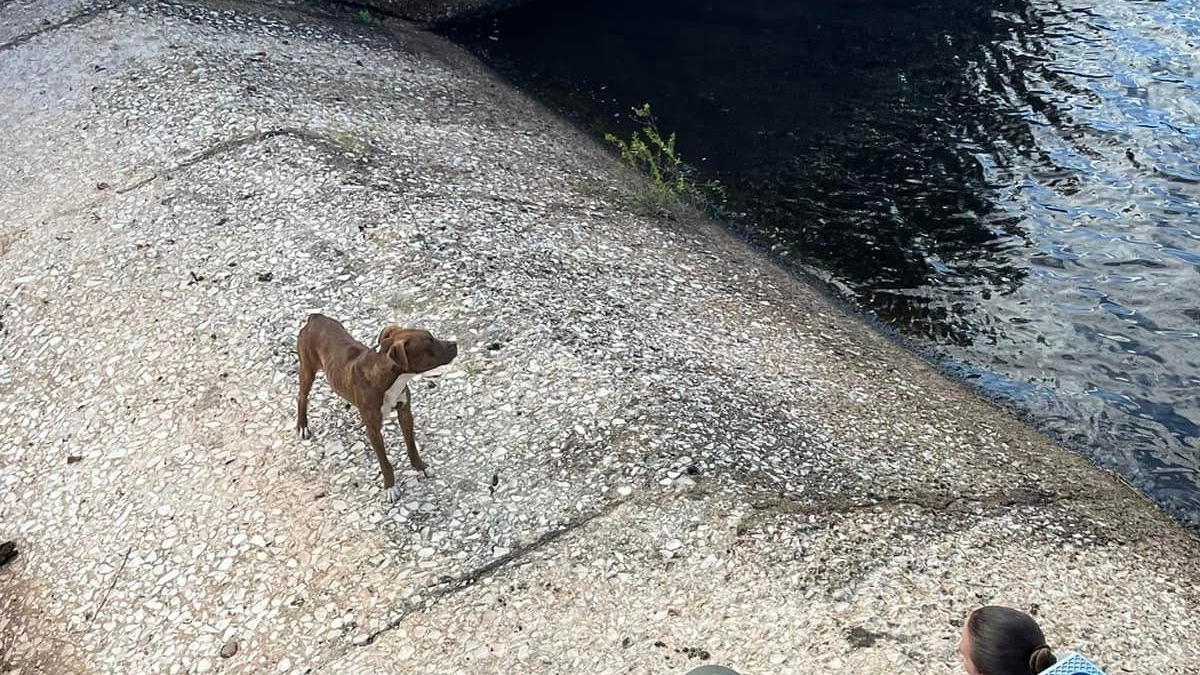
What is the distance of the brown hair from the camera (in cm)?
488

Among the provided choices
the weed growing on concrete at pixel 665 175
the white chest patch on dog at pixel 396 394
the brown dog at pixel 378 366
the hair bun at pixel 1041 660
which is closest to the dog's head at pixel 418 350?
the brown dog at pixel 378 366

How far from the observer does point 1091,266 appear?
12984 mm

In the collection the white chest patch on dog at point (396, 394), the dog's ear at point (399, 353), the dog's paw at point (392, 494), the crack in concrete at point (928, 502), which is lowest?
the dog's paw at point (392, 494)

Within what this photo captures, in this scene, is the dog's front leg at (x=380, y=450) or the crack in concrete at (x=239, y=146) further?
the crack in concrete at (x=239, y=146)

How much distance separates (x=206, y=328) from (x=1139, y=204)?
12.3 metres

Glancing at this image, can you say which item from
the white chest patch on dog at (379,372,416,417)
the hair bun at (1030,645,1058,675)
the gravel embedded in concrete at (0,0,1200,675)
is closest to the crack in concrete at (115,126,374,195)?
the gravel embedded in concrete at (0,0,1200,675)

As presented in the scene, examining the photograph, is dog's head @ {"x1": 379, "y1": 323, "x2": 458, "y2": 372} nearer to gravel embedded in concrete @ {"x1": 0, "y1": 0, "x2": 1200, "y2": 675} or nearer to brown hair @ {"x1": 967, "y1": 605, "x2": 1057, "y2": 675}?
gravel embedded in concrete @ {"x1": 0, "y1": 0, "x2": 1200, "y2": 675}

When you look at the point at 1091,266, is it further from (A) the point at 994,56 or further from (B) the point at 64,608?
(B) the point at 64,608

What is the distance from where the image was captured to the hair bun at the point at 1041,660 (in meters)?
4.75

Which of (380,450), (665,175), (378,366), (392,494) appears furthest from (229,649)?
(665,175)

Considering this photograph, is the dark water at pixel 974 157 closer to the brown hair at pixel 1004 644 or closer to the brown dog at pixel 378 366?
the brown hair at pixel 1004 644

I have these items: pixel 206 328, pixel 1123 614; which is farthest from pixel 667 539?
pixel 206 328

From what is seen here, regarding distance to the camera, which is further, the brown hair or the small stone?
the small stone

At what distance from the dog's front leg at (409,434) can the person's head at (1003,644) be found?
13.4ft
